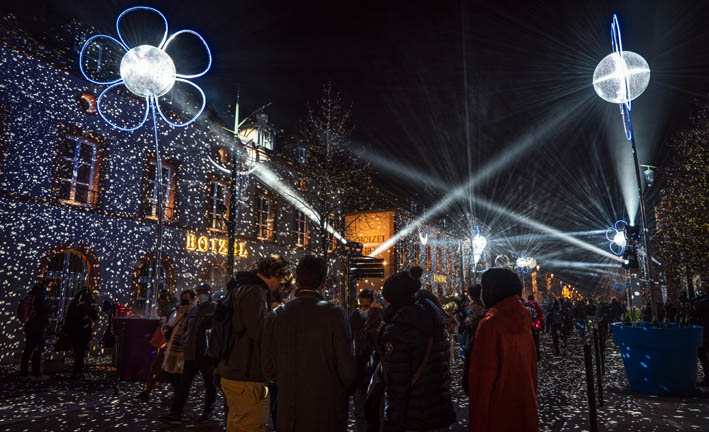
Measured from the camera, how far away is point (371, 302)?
669 centimetres

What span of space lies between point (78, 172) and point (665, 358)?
57.8 ft

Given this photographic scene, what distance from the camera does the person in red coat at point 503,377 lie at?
267cm

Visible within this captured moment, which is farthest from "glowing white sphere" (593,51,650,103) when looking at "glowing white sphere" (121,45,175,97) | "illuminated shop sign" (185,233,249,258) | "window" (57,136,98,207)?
"window" (57,136,98,207)

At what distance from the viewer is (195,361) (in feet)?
18.5

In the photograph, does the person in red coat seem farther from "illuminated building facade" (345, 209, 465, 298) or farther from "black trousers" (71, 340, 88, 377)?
"illuminated building facade" (345, 209, 465, 298)

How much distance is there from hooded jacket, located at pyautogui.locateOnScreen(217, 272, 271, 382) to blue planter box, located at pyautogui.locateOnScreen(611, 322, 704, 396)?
677cm

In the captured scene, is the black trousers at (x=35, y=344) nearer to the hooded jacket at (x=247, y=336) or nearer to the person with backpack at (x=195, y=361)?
the person with backpack at (x=195, y=361)

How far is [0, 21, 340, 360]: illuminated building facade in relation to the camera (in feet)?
42.7

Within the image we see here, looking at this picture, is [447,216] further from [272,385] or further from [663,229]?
[272,385]

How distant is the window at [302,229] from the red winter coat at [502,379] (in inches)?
904

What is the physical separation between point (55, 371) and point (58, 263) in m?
5.33

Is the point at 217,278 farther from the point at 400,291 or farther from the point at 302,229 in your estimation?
the point at 400,291

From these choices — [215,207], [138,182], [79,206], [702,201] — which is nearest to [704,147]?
[702,201]

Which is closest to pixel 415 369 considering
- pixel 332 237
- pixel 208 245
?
pixel 208 245
